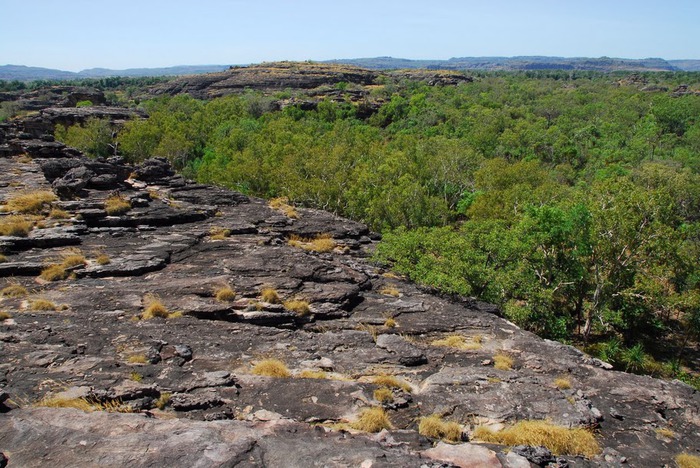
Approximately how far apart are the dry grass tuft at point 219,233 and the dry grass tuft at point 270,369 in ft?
40.1

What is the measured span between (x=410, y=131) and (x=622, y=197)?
241 feet

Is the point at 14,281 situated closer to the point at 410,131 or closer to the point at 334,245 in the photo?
the point at 334,245

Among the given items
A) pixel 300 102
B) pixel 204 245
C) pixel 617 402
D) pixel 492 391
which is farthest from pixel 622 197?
pixel 300 102

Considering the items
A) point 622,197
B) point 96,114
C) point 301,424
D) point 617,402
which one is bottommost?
point 617,402

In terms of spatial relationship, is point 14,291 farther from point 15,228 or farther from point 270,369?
point 270,369

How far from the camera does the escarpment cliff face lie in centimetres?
996

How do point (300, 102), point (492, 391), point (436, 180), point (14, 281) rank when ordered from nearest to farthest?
1. point (492, 391)
2. point (14, 281)
3. point (436, 180)
4. point (300, 102)

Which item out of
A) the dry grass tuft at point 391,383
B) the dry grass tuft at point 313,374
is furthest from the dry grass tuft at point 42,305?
the dry grass tuft at point 391,383

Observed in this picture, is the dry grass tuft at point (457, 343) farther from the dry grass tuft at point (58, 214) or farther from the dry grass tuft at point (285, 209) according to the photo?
the dry grass tuft at point (58, 214)

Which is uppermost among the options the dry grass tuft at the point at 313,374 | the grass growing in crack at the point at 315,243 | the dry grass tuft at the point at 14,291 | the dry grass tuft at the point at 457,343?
the dry grass tuft at the point at 14,291

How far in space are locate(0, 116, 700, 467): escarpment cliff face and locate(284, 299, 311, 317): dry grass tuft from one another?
0.32 metres

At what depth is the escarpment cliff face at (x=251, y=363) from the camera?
392 inches

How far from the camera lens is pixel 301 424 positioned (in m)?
10.9

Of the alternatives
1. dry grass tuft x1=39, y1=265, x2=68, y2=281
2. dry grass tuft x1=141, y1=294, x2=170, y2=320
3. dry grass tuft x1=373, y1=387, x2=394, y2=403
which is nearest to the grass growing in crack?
dry grass tuft x1=141, y1=294, x2=170, y2=320
